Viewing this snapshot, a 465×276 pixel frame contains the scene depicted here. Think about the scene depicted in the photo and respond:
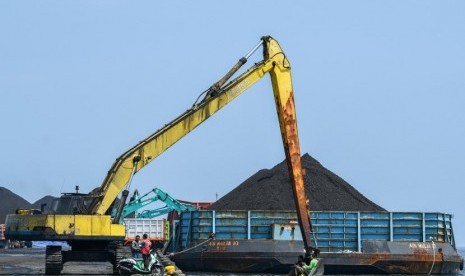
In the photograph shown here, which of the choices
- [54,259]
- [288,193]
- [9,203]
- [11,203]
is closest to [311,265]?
[54,259]

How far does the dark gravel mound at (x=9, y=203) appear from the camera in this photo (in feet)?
453

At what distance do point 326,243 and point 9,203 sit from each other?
3742 inches

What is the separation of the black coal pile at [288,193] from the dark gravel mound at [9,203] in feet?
250

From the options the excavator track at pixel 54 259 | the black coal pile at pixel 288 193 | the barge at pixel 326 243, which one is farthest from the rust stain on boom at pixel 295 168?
the black coal pile at pixel 288 193

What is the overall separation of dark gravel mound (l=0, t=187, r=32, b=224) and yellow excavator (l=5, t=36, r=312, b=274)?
302ft

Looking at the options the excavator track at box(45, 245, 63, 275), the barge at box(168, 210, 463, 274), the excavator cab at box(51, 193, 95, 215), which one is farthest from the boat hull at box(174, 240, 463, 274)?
the excavator track at box(45, 245, 63, 275)

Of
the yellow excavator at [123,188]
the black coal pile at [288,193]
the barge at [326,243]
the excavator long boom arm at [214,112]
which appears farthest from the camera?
the black coal pile at [288,193]

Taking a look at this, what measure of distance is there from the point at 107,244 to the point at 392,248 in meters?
15.1

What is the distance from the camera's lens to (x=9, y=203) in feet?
467

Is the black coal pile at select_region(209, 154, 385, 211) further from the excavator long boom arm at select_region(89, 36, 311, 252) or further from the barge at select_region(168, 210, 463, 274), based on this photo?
the excavator long boom arm at select_region(89, 36, 311, 252)

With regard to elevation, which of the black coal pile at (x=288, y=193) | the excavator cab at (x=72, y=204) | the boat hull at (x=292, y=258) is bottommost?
the boat hull at (x=292, y=258)

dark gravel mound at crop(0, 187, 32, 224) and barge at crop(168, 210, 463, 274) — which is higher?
dark gravel mound at crop(0, 187, 32, 224)

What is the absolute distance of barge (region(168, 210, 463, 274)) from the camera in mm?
51688

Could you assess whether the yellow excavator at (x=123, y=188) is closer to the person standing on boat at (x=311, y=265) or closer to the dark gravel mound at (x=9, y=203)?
the person standing on boat at (x=311, y=265)
